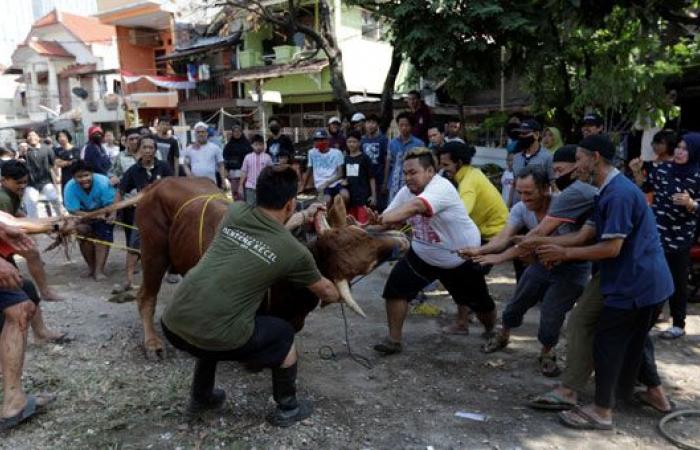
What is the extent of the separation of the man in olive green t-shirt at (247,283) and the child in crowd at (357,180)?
434cm

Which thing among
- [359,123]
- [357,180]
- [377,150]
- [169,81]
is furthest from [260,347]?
[169,81]

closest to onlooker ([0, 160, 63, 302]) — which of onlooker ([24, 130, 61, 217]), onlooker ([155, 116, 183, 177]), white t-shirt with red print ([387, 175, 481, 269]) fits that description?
onlooker ([155, 116, 183, 177])

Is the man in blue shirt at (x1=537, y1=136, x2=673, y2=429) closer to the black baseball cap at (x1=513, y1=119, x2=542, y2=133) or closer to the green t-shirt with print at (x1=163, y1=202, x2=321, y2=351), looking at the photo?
the green t-shirt with print at (x1=163, y1=202, x2=321, y2=351)

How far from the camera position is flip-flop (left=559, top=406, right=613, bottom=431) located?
3.60 meters

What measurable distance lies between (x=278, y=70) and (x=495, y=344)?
18.3 m

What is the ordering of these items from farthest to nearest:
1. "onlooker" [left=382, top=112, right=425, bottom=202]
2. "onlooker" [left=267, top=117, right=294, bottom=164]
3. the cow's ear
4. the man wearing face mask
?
"onlooker" [left=267, top=117, right=294, bottom=164] < "onlooker" [left=382, top=112, right=425, bottom=202] < the man wearing face mask < the cow's ear

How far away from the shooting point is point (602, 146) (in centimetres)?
351

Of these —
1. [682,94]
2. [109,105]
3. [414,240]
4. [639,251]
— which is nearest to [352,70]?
[682,94]

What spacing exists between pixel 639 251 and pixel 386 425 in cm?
196

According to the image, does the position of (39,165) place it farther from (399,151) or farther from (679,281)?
(679,281)

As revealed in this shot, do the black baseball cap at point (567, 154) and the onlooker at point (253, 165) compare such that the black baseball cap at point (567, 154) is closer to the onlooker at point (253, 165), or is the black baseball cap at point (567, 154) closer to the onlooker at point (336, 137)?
the onlooker at point (336, 137)

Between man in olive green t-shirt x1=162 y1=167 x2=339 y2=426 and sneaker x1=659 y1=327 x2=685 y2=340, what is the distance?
136 inches

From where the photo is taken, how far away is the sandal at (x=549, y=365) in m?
4.42

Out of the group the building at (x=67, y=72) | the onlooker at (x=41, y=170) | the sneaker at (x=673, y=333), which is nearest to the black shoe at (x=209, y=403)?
the sneaker at (x=673, y=333)
